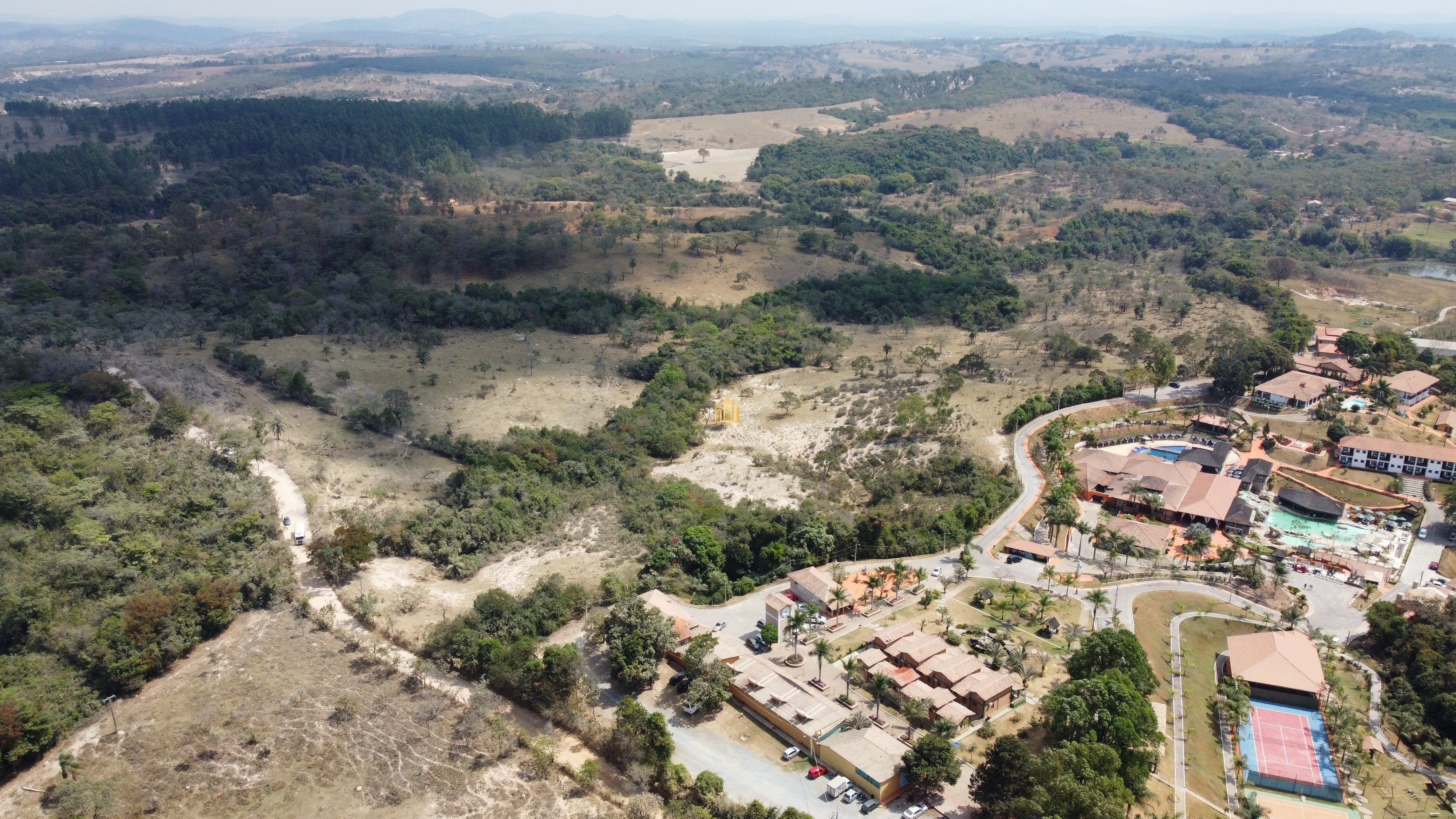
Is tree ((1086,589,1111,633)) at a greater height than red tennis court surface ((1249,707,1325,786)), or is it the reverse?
tree ((1086,589,1111,633))

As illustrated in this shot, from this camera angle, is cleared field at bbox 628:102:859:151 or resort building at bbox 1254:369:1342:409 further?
cleared field at bbox 628:102:859:151

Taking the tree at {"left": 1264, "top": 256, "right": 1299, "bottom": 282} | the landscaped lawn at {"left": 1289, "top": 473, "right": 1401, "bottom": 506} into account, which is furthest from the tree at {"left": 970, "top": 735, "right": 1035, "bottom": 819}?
the tree at {"left": 1264, "top": 256, "right": 1299, "bottom": 282}

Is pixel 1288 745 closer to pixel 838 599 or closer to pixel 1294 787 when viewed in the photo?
pixel 1294 787

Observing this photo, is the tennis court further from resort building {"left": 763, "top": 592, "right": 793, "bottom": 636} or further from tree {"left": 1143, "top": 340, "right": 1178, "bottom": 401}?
tree {"left": 1143, "top": 340, "right": 1178, "bottom": 401}

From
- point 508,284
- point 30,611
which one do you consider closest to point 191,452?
point 30,611

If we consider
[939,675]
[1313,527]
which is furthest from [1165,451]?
[939,675]

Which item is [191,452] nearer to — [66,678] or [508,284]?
[66,678]
